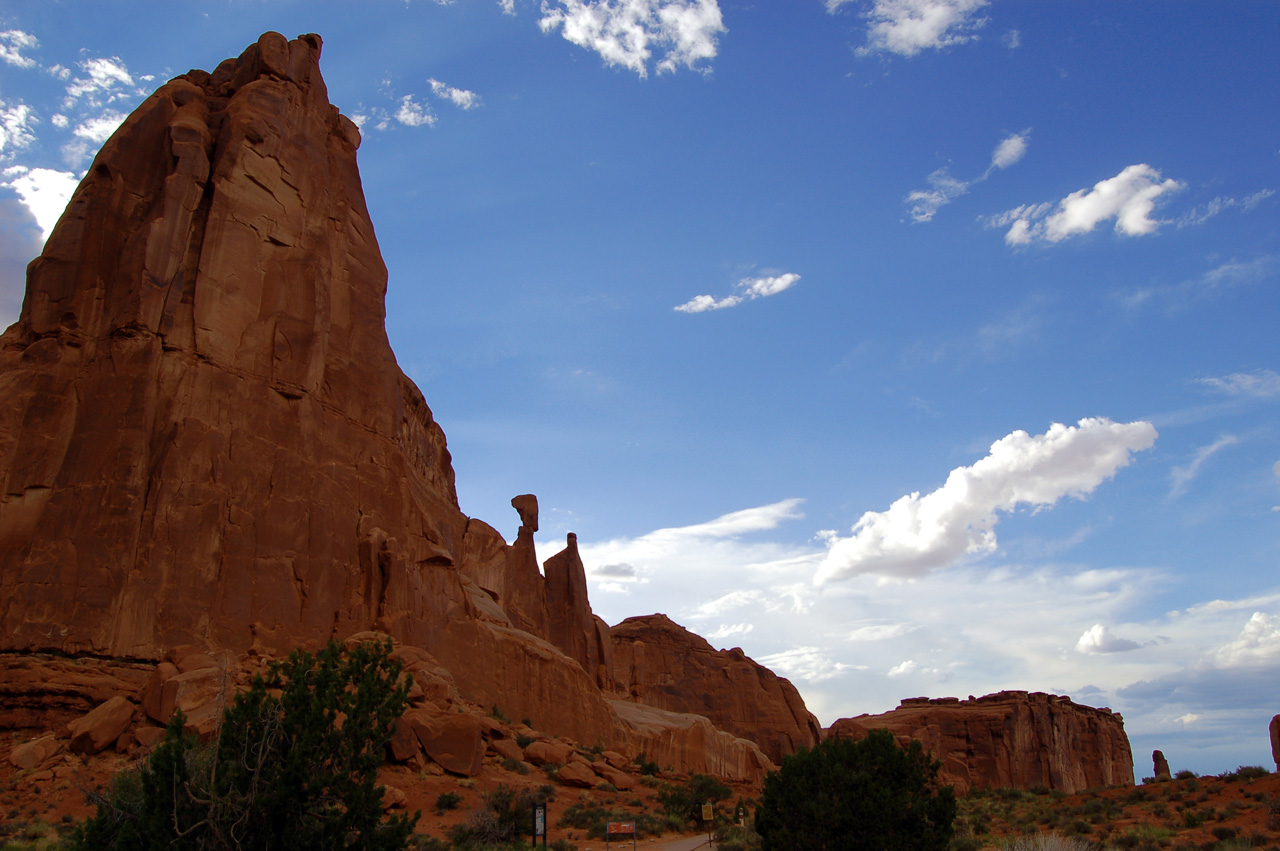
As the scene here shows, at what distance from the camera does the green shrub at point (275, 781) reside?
38.2ft

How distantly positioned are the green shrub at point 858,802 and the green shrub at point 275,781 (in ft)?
24.8

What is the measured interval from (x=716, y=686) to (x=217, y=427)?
210ft

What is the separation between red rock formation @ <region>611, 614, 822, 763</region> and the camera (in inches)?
3159

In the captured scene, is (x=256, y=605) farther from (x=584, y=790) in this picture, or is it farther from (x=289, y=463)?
(x=584, y=790)

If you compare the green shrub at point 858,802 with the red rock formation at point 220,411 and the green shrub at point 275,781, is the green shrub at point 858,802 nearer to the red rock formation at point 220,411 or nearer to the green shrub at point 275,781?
the green shrub at point 275,781

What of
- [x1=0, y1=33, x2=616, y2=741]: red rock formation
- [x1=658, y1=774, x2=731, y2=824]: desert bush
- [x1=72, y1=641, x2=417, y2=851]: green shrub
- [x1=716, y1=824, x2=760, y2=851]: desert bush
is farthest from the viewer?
[x1=658, y1=774, x2=731, y2=824]: desert bush

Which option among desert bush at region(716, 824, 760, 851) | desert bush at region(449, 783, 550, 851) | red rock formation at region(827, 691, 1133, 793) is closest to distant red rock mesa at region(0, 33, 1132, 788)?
desert bush at region(449, 783, 550, 851)

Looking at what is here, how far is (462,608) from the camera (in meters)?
33.9

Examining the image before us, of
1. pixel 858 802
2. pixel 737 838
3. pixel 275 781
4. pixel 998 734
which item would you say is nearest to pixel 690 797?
pixel 737 838

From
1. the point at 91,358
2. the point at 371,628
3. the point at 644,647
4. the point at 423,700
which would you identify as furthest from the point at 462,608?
the point at 644,647

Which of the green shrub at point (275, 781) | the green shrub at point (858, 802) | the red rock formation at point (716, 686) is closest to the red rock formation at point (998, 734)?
the red rock formation at point (716, 686)

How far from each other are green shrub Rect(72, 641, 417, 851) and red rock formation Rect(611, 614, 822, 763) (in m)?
67.4

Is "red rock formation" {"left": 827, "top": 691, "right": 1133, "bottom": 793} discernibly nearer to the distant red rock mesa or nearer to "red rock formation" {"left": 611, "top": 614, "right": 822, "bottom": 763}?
"red rock formation" {"left": 611, "top": 614, "right": 822, "bottom": 763}

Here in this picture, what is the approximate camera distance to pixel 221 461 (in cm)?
2614
